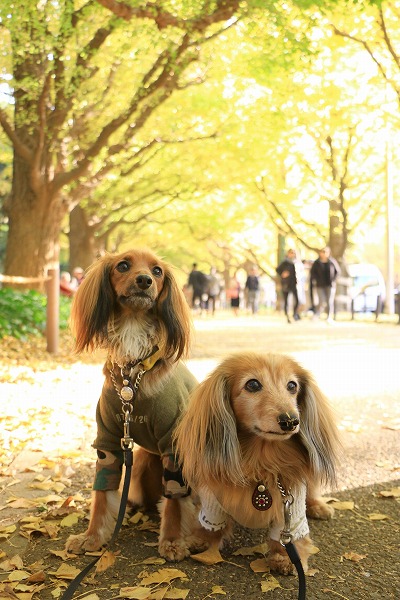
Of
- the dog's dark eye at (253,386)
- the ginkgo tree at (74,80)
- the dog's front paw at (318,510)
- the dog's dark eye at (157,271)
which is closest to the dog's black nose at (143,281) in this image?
the dog's dark eye at (157,271)

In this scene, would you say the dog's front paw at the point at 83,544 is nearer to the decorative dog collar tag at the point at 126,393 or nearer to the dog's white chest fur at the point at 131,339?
the decorative dog collar tag at the point at 126,393

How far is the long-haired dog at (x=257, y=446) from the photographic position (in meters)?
2.56

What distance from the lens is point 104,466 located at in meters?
3.06

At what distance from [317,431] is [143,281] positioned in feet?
3.45

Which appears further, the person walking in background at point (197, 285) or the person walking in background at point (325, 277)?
the person walking in background at point (197, 285)

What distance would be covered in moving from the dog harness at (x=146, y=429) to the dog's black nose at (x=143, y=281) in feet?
1.55

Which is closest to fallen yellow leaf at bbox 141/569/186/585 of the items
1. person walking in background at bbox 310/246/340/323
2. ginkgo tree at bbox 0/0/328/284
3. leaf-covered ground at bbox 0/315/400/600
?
leaf-covered ground at bbox 0/315/400/600

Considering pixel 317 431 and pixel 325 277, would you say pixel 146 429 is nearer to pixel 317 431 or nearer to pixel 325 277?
pixel 317 431

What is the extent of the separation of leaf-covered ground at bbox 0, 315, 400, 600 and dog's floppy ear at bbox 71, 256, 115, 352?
1001mm

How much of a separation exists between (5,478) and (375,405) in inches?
148

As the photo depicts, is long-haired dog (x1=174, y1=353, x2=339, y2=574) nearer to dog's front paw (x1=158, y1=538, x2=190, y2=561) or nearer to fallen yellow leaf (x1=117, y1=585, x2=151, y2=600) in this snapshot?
dog's front paw (x1=158, y1=538, x2=190, y2=561)

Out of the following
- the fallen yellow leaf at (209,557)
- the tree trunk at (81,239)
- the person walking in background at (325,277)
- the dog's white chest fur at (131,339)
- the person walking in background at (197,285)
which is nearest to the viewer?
the fallen yellow leaf at (209,557)

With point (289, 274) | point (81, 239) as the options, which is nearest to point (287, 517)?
point (289, 274)

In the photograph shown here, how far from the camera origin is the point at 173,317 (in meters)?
3.15
